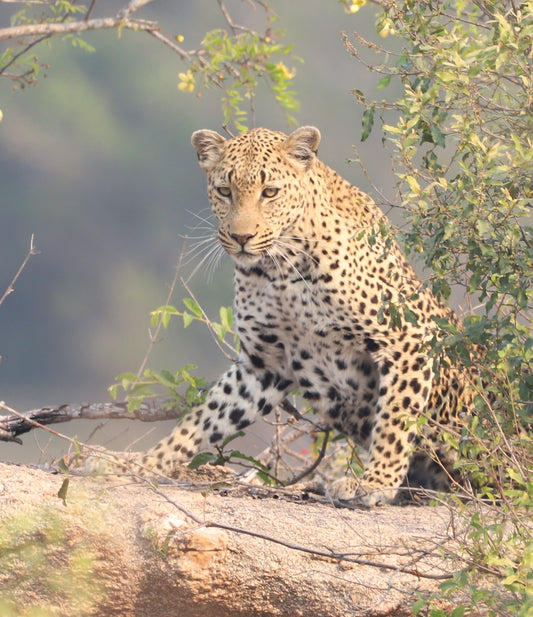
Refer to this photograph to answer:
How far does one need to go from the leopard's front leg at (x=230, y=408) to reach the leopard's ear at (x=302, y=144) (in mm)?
1394

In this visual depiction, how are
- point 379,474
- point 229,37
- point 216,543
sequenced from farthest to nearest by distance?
point 229,37 < point 379,474 < point 216,543

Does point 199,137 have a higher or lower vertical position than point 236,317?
higher

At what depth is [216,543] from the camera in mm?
4738

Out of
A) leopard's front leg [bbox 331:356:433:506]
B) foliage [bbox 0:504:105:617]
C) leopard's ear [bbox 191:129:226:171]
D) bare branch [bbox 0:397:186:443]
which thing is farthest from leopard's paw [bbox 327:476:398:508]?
leopard's ear [bbox 191:129:226:171]

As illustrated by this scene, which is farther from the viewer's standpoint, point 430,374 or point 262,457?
point 262,457

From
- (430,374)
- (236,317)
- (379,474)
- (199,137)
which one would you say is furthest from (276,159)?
(379,474)

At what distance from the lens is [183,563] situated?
15.5ft

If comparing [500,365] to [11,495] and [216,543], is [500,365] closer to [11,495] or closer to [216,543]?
[216,543]

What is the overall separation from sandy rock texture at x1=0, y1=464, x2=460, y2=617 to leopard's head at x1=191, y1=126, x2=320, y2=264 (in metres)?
1.80

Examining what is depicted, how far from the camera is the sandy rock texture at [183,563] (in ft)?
15.4

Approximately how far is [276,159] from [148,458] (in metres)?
2.04

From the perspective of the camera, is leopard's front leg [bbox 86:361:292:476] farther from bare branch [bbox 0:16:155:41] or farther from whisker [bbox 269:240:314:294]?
bare branch [bbox 0:16:155:41]

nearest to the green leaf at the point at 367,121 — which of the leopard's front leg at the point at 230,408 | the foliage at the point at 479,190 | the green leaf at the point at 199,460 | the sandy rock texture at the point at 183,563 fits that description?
the foliage at the point at 479,190

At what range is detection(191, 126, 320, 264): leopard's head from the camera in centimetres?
604
